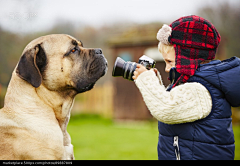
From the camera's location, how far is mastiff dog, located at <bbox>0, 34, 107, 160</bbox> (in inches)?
93.7

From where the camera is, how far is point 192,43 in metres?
2.42

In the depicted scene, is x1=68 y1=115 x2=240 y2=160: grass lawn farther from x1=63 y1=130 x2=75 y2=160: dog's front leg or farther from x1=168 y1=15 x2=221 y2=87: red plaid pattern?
x1=168 y1=15 x2=221 y2=87: red plaid pattern

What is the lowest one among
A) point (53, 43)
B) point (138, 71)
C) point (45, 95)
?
point (45, 95)

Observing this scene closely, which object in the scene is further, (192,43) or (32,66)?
(32,66)

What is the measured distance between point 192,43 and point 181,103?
1.88 ft

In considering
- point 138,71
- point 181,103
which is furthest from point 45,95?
point 181,103

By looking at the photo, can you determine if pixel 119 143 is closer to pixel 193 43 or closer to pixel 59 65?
pixel 59 65

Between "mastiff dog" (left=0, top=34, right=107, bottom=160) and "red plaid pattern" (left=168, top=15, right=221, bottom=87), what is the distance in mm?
908

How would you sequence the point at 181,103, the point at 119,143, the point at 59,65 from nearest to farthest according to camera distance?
the point at 181,103
the point at 59,65
the point at 119,143

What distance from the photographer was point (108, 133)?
33.6ft

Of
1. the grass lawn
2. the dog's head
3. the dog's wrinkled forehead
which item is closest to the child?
the dog's head

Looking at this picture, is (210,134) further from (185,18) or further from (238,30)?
(238,30)

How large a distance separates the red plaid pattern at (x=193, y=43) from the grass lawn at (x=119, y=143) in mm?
4610

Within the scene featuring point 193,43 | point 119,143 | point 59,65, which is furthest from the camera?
point 119,143
